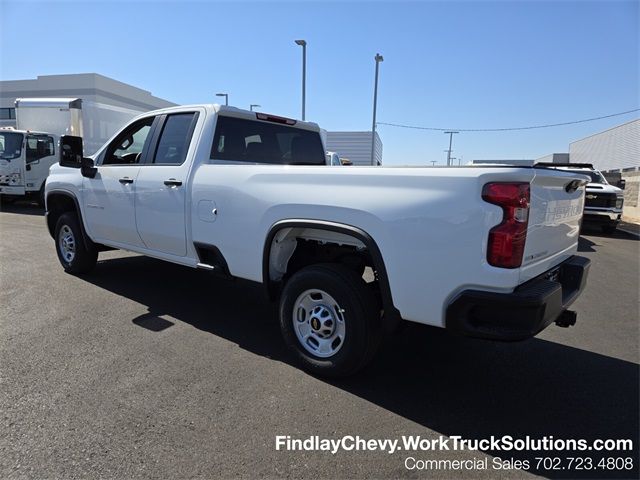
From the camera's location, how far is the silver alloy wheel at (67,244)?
19.2ft

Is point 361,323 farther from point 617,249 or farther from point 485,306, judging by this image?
point 617,249

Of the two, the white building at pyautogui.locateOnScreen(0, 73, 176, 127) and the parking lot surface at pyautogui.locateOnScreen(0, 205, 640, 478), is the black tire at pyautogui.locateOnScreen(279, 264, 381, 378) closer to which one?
the parking lot surface at pyautogui.locateOnScreen(0, 205, 640, 478)

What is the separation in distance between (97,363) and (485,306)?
2959 mm

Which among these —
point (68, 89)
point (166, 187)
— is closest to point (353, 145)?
point (68, 89)

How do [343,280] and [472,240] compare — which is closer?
[472,240]

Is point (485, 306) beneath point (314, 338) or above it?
above

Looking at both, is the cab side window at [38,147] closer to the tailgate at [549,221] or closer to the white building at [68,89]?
the tailgate at [549,221]

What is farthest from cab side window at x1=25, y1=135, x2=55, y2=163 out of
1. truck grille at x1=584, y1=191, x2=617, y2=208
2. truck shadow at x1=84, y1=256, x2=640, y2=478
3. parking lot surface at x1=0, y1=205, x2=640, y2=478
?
truck grille at x1=584, y1=191, x2=617, y2=208

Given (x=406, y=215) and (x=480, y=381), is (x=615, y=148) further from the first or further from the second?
(x=406, y=215)

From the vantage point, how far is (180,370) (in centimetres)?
341

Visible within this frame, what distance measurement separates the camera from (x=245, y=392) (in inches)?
122

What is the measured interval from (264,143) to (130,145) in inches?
67.6

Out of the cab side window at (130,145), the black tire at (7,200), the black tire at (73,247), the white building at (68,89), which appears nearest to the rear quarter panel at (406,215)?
the cab side window at (130,145)

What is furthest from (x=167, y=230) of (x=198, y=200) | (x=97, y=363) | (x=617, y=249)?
(x=617, y=249)
